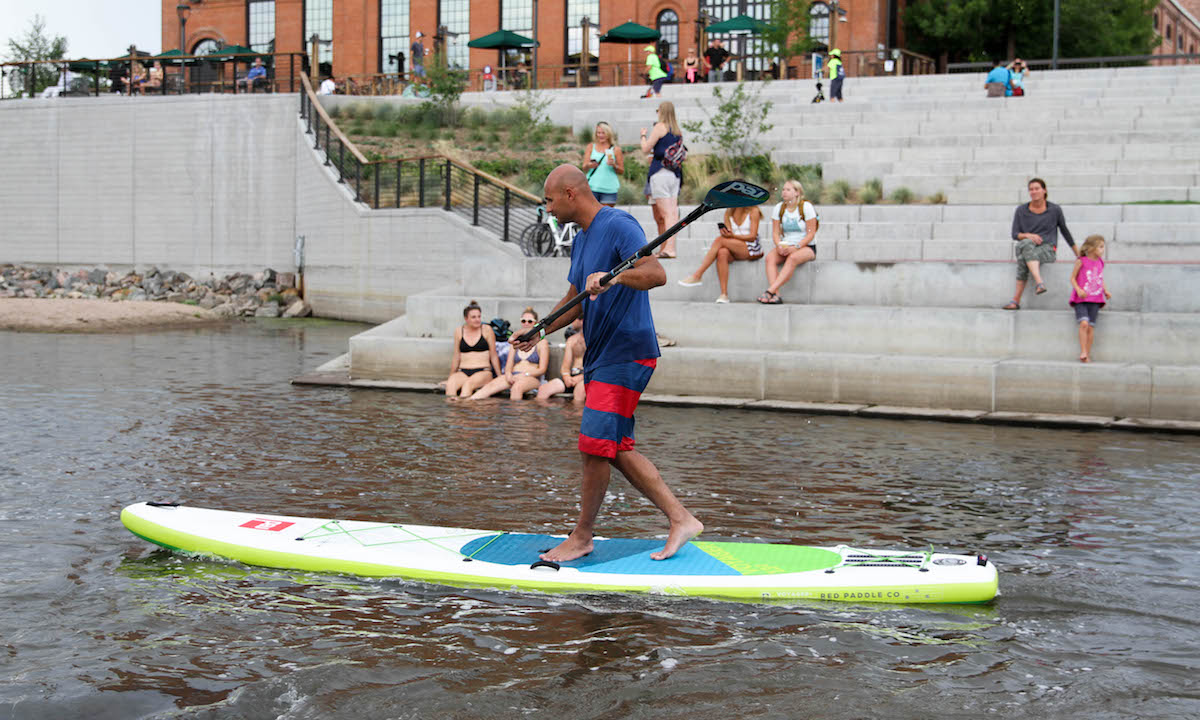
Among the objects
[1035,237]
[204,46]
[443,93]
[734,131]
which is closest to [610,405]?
[1035,237]

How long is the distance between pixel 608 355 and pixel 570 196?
770 mm

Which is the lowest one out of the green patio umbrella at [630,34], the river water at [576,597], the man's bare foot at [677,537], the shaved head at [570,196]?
the river water at [576,597]

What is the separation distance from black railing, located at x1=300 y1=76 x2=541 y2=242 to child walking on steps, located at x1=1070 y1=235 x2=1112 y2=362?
29.4 feet

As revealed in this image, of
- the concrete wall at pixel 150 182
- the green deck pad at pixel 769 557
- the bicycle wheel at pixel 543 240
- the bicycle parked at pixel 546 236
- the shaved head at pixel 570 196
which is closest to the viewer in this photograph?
the green deck pad at pixel 769 557

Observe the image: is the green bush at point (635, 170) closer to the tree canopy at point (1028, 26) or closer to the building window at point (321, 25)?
the tree canopy at point (1028, 26)

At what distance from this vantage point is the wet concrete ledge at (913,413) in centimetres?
1108

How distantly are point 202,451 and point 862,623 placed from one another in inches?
225

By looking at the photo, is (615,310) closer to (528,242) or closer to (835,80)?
(528,242)

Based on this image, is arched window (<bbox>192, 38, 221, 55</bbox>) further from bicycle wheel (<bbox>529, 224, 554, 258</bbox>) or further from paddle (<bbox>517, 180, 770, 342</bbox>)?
paddle (<bbox>517, 180, 770, 342</bbox>)

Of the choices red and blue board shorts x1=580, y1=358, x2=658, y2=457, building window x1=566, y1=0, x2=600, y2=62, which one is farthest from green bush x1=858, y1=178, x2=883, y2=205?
building window x1=566, y1=0, x2=600, y2=62

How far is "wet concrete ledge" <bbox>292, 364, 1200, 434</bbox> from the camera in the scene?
11.1 metres

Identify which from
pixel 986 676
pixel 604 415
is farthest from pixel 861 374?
pixel 986 676


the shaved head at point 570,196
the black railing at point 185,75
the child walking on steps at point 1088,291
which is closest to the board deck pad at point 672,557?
the shaved head at point 570,196

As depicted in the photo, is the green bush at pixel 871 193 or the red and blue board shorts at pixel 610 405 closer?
the red and blue board shorts at pixel 610 405
